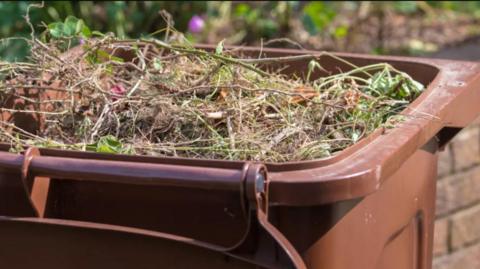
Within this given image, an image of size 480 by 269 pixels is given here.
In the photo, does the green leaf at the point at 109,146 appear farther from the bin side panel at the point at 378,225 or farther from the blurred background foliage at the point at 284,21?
the blurred background foliage at the point at 284,21

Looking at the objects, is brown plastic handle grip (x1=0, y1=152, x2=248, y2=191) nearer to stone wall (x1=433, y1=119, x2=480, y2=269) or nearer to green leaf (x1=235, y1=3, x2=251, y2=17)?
stone wall (x1=433, y1=119, x2=480, y2=269)

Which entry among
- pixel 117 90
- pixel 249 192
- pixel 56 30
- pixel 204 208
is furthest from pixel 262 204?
pixel 56 30

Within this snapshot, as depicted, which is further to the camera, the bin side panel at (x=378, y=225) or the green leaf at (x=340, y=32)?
the green leaf at (x=340, y=32)

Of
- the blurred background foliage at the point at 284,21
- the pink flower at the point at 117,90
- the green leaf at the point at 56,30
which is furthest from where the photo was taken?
the blurred background foliage at the point at 284,21

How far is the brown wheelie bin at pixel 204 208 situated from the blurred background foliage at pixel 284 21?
153 cm

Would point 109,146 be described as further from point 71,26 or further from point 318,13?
point 318,13

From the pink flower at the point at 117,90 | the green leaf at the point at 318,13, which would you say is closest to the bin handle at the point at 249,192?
the pink flower at the point at 117,90

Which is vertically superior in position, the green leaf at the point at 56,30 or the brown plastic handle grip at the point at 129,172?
the green leaf at the point at 56,30

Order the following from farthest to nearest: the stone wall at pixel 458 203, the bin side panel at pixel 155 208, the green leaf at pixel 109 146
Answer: the stone wall at pixel 458 203 → the green leaf at pixel 109 146 → the bin side panel at pixel 155 208

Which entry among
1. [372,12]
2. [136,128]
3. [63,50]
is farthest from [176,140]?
[372,12]

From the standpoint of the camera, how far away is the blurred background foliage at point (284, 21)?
10.9ft

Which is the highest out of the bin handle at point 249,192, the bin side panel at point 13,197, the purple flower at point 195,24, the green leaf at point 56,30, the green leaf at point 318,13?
the green leaf at point 318,13

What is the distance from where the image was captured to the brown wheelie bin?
1.39 metres

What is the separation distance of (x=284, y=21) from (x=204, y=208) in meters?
2.58
